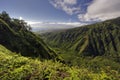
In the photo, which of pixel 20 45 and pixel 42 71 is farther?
pixel 20 45

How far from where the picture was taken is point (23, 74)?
14.8 meters

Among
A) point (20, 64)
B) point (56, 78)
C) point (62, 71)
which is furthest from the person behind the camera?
point (20, 64)

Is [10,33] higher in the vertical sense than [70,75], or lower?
higher

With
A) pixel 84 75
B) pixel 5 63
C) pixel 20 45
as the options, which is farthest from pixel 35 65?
pixel 20 45

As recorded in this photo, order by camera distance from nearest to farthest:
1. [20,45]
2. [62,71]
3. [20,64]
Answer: [62,71]
[20,64]
[20,45]

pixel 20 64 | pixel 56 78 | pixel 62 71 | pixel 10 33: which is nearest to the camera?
pixel 56 78

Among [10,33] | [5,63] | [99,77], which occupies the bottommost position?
[99,77]

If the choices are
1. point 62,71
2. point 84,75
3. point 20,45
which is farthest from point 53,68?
point 20,45

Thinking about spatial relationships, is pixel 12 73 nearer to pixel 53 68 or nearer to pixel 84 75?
pixel 53 68

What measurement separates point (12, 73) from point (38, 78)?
2.21 meters

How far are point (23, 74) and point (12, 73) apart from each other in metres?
0.98

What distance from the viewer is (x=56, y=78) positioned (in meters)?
14.3

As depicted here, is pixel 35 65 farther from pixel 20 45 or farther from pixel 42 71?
pixel 20 45

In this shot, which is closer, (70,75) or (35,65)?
(70,75)
